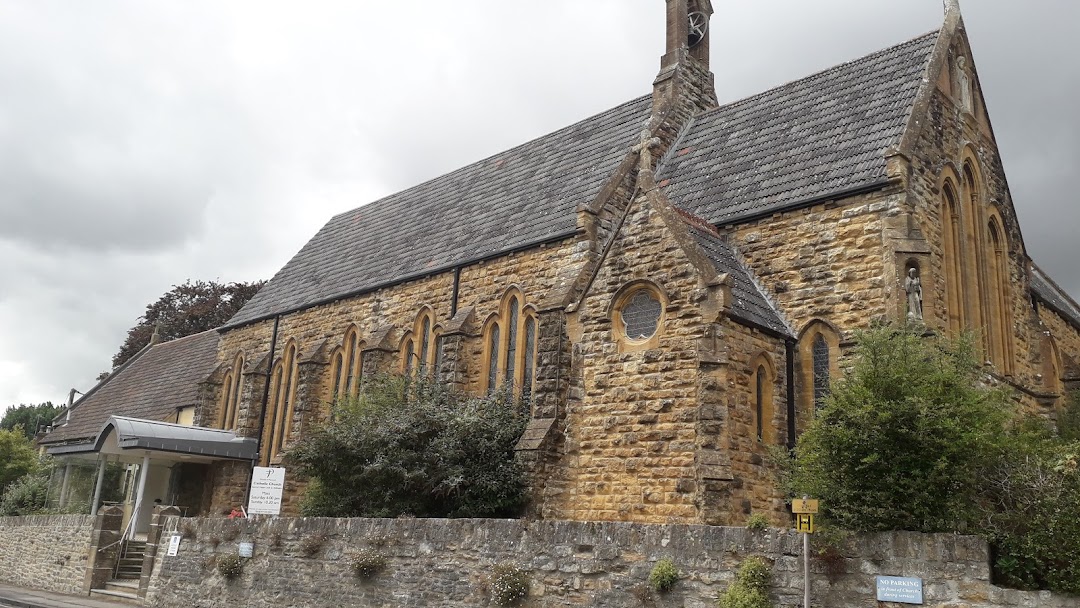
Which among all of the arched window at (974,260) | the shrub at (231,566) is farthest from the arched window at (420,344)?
the arched window at (974,260)

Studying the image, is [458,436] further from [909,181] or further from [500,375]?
[909,181]

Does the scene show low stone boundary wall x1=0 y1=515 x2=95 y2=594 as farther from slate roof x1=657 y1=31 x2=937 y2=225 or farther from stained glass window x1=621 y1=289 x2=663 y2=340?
slate roof x1=657 y1=31 x2=937 y2=225

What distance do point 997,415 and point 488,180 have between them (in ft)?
62.9

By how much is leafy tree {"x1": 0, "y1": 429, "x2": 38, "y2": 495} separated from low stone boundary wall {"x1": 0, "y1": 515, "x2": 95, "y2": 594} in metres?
8.08

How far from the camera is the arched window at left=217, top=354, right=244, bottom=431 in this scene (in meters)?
29.8

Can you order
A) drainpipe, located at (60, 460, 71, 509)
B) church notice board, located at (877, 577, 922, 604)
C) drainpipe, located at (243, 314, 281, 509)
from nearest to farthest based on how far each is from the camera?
church notice board, located at (877, 577, 922, 604), drainpipe, located at (243, 314, 281, 509), drainpipe, located at (60, 460, 71, 509)

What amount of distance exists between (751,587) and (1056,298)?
20.6m

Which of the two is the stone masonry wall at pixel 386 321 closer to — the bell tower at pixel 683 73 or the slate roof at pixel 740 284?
the slate roof at pixel 740 284

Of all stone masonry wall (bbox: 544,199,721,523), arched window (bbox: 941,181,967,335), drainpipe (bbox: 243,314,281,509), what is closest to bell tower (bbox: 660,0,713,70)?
arched window (bbox: 941,181,967,335)

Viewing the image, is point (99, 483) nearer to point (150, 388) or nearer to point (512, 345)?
point (150, 388)

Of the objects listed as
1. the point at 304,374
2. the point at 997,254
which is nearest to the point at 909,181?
the point at 997,254

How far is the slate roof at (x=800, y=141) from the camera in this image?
53.2 feet

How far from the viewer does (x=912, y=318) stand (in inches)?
539

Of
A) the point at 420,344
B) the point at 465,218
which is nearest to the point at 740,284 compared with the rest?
the point at 420,344
